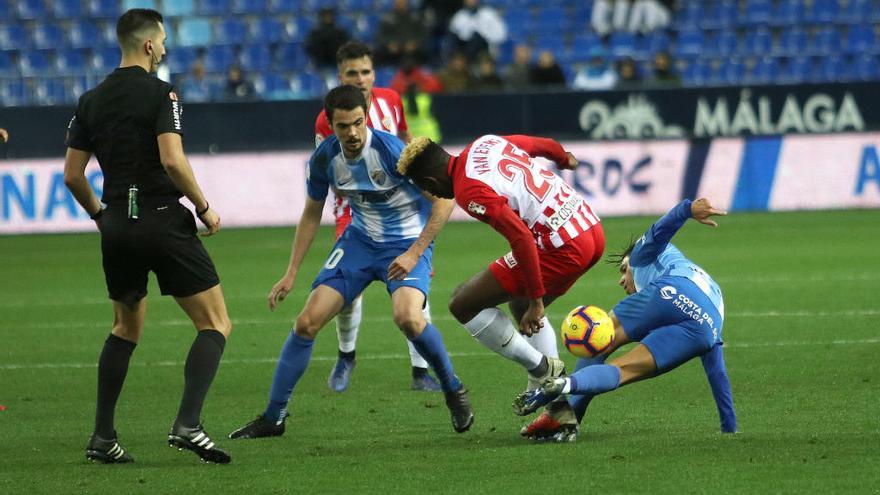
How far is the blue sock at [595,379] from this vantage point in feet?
21.7

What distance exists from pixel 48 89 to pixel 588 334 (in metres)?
17.6

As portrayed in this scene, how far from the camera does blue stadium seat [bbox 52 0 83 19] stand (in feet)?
81.9

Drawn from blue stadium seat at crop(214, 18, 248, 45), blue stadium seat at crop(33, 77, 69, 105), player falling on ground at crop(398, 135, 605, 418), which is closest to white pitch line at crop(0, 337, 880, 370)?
player falling on ground at crop(398, 135, 605, 418)

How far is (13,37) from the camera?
24438 millimetres

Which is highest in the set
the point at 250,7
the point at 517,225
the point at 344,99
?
the point at 344,99

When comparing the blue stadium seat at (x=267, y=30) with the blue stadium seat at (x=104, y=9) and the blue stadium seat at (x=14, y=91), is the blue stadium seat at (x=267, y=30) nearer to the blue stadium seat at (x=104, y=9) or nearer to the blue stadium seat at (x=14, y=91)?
A: the blue stadium seat at (x=104, y=9)

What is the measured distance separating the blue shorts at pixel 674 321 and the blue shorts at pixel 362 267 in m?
1.17

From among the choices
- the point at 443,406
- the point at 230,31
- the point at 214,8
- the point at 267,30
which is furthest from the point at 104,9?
the point at 443,406

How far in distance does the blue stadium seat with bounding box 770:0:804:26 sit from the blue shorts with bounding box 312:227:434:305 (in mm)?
17773

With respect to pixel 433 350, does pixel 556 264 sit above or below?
above

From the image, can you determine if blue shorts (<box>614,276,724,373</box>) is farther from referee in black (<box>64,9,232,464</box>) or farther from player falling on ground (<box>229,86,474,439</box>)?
referee in black (<box>64,9,232,464</box>)

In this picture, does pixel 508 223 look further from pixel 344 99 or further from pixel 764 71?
pixel 764 71

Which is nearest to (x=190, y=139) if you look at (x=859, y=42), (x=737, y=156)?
(x=737, y=156)

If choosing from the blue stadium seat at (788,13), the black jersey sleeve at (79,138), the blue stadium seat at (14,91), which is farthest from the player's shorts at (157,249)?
the blue stadium seat at (788,13)
